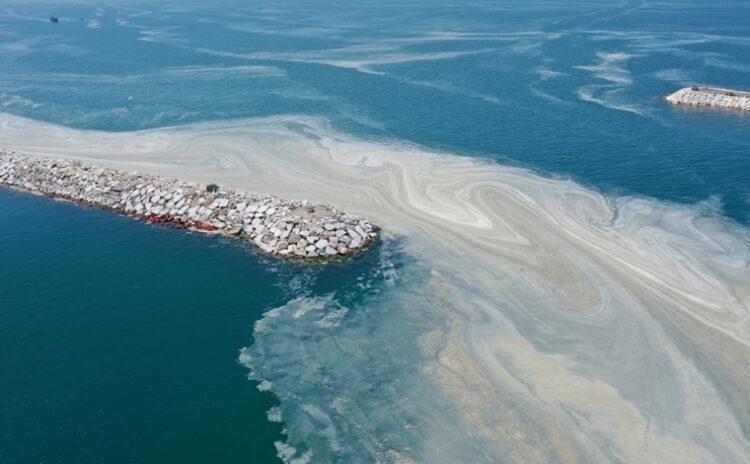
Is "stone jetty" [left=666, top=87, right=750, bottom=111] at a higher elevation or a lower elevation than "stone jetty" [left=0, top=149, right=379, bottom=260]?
higher

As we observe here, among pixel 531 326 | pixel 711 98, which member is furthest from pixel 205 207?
pixel 711 98

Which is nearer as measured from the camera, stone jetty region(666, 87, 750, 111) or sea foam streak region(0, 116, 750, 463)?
sea foam streak region(0, 116, 750, 463)

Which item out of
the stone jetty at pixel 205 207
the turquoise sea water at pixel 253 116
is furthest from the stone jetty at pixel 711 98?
the stone jetty at pixel 205 207

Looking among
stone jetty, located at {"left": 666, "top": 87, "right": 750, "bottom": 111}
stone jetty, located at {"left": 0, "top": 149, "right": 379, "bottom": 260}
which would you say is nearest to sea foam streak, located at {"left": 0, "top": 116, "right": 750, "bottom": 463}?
stone jetty, located at {"left": 0, "top": 149, "right": 379, "bottom": 260}

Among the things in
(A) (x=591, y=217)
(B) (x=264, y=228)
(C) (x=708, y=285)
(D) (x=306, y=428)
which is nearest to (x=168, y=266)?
(B) (x=264, y=228)

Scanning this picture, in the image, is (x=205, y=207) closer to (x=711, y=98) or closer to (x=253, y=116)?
(x=253, y=116)

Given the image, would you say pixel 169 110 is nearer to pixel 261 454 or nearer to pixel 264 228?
pixel 264 228

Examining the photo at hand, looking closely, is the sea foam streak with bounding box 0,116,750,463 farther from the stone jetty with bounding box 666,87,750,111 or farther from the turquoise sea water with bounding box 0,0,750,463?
the stone jetty with bounding box 666,87,750,111
